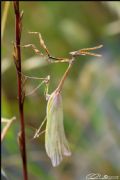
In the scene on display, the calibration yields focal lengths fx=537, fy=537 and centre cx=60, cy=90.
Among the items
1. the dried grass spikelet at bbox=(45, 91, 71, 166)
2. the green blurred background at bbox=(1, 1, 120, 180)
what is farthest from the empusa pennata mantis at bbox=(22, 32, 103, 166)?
the green blurred background at bbox=(1, 1, 120, 180)

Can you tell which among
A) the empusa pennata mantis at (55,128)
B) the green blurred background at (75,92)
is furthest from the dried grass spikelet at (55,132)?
the green blurred background at (75,92)

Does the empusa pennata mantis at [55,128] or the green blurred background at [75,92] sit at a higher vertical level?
the empusa pennata mantis at [55,128]

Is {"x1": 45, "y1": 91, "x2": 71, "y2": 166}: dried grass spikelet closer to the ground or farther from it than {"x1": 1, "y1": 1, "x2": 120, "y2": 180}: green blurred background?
farther from it

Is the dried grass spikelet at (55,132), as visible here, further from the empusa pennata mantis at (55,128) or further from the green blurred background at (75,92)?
the green blurred background at (75,92)

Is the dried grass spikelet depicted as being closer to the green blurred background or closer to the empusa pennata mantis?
the empusa pennata mantis

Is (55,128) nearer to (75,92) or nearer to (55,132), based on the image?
(55,132)

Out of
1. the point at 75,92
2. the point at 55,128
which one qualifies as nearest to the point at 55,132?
the point at 55,128
